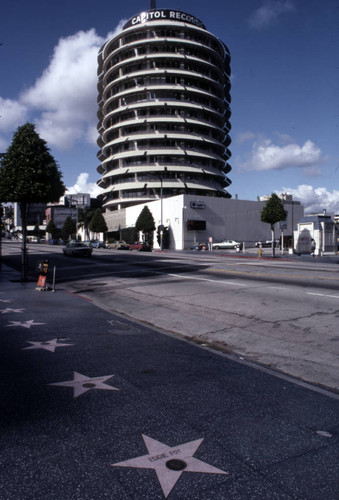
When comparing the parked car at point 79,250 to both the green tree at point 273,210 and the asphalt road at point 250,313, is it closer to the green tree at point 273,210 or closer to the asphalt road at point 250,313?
the green tree at point 273,210

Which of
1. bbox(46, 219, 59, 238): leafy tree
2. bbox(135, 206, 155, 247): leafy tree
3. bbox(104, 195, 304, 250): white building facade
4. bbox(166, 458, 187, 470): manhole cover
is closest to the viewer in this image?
bbox(166, 458, 187, 470): manhole cover

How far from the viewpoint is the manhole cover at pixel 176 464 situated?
9.40ft

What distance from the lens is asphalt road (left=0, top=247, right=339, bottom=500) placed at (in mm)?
2664

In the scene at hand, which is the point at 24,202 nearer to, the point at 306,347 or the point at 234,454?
the point at 306,347

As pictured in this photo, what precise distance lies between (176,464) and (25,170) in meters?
17.2

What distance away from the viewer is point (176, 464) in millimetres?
2902

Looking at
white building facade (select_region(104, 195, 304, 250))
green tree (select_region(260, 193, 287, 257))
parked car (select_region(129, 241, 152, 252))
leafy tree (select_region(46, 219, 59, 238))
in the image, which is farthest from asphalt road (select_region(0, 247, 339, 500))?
leafy tree (select_region(46, 219, 59, 238))

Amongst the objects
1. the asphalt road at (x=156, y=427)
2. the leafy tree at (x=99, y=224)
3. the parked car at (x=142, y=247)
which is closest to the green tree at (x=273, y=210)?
the parked car at (x=142, y=247)

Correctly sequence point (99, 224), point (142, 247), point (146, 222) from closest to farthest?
point (142, 247) < point (146, 222) < point (99, 224)

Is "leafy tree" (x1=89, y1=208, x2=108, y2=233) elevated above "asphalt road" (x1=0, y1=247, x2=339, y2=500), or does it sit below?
above

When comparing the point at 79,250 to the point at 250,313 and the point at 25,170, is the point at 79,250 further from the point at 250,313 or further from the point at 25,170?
the point at 250,313

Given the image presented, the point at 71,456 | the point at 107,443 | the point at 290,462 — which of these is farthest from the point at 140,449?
the point at 290,462

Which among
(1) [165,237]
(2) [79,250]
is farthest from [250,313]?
(1) [165,237]

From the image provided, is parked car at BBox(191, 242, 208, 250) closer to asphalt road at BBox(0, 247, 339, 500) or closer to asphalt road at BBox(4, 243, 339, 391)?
asphalt road at BBox(4, 243, 339, 391)
